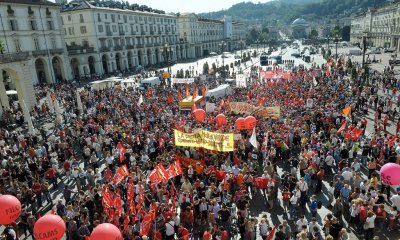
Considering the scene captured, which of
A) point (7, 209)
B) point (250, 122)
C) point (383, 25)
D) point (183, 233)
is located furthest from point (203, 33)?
point (183, 233)

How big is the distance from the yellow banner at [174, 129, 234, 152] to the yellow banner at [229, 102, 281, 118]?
25.3 feet

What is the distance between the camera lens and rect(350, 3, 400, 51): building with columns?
85.5 metres

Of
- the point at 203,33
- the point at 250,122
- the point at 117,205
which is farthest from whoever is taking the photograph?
the point at 203,33

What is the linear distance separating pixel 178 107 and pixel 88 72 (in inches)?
1658

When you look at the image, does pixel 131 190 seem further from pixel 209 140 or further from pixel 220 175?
pixel 209 140

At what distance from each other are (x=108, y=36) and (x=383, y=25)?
258 ft

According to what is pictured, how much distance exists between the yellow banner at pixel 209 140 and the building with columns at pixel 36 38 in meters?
34.9

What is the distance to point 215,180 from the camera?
48.4 feet

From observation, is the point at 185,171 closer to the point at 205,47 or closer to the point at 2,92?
the point at 2,92

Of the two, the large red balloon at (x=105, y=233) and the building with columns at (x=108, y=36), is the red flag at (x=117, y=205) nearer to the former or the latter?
the large red balloon at (x=105, y=233)

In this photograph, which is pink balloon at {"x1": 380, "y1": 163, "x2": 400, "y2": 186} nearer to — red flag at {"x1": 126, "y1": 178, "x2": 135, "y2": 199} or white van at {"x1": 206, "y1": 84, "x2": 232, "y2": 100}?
red flag at {"x1": 126, "y1": 178, "x2": 135, "y2": 199}

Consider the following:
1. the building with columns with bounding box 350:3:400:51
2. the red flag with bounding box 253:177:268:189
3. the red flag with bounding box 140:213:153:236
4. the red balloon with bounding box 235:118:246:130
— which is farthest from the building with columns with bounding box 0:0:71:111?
the building with columns with bounding box 350:3:400:51

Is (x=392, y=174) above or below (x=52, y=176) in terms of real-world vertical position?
above

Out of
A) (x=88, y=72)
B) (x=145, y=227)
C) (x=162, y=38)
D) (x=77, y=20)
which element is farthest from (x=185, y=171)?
(x=162, y=38)
